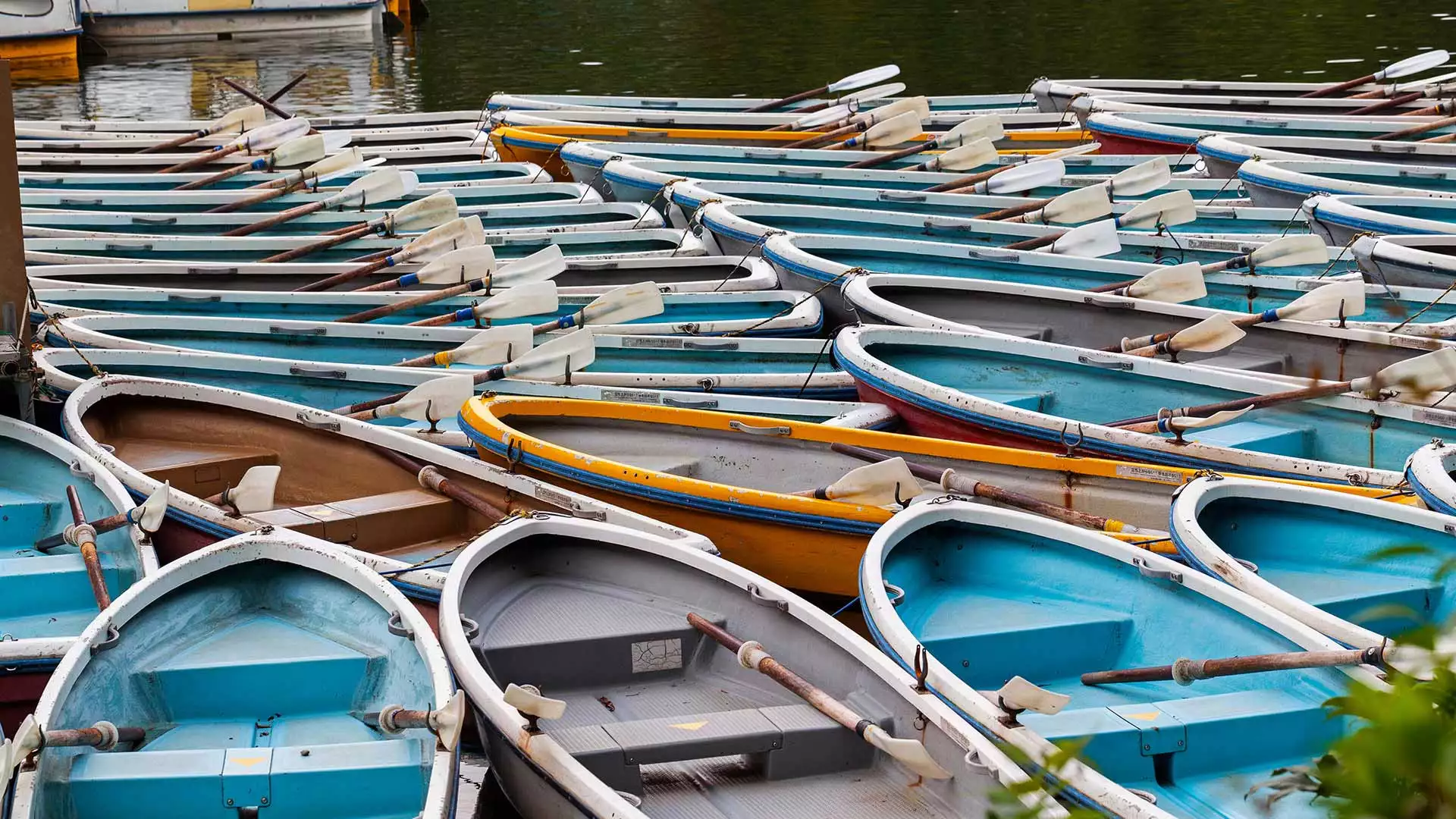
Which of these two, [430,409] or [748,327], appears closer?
[430,409]

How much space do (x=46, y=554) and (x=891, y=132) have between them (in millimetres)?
10231

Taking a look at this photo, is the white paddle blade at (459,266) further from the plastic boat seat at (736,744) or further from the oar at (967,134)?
the oar at (967,134)

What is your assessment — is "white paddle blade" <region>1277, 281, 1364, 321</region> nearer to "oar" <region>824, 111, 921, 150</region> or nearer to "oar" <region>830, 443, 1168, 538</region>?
"oar" <region>830, 443, 1168, 538</region>

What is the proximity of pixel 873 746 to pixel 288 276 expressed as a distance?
24.1 ft

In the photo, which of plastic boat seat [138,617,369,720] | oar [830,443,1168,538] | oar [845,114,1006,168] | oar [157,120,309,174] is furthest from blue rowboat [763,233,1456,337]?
oar [157,120,309,174]

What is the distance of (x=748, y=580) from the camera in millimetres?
6277

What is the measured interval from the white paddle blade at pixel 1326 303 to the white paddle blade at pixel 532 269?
4.50 meters

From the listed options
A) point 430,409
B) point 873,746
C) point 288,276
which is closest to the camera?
point 873,746

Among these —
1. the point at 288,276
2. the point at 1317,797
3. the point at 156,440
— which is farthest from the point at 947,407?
the point at 1317,797

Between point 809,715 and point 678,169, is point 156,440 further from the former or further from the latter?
point 678,169

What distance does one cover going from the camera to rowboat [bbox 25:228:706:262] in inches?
480

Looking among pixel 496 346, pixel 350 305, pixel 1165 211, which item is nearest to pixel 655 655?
pixel 496 346

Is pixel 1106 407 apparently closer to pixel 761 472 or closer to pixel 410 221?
pixel 761 472

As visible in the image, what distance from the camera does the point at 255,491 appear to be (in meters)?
7.34
